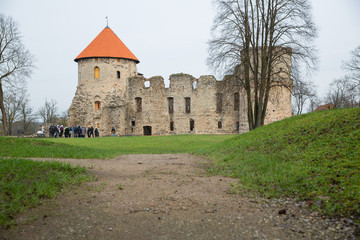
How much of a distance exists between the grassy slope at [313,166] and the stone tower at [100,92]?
26607 mm

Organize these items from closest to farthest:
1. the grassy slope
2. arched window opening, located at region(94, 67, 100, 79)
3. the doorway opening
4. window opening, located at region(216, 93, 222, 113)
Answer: the grassy slope → window opening, located at region(216, 93, 222, 113) → arched window opening, located at region(94, 67, 100, 79) → the doorway opening

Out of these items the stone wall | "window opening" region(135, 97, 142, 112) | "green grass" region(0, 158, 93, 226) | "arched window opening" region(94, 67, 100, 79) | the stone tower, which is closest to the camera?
"green grass" region(0, 158, 93, 226)

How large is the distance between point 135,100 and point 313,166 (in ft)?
105

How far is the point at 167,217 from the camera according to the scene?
440 centimetres

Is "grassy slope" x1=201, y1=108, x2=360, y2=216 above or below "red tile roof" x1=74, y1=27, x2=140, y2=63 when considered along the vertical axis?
below

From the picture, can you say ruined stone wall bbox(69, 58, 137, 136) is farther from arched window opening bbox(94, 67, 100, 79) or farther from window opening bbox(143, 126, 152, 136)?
window opening bbox(143, 126, 152, 136)

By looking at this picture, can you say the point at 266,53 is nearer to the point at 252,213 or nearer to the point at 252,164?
the point at 252,164

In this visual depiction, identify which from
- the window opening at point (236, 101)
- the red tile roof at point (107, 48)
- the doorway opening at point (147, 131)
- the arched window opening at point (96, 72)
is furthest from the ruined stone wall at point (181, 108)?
the arched window opening at point (96, 72)

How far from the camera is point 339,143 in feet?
24.5

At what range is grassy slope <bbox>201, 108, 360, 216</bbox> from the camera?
4684 mm

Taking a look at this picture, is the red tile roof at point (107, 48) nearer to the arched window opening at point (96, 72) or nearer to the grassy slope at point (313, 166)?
the arched window opening at point (96, 72)

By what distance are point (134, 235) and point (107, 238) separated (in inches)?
12.8

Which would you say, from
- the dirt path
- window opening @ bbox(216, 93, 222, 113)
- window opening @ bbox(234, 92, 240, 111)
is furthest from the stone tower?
the dirt path

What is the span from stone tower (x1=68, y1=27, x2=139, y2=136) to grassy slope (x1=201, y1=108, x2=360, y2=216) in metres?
26.6
